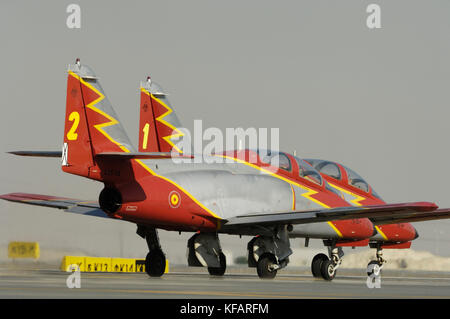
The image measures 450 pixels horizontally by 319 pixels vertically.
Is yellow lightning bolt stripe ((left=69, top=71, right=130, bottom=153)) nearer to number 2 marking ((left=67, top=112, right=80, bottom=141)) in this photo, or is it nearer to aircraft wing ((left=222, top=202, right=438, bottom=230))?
number 2 marking ((left=67, top=112, right=80, bottom=141))

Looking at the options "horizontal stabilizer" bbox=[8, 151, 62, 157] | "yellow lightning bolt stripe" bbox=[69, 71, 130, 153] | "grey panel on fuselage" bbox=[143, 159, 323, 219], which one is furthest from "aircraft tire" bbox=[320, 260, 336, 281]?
"horizontal stabilizer" bbox=[8, 151, 62, 157]

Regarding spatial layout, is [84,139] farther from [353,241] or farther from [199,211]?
[353,241]

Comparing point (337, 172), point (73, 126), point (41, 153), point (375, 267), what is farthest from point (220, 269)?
point (73, 126)

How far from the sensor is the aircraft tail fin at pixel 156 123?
2766 centimetres

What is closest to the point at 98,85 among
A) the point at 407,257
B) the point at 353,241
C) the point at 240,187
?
the point at 240,187

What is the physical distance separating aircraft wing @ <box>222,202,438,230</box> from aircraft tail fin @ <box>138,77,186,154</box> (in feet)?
15.6

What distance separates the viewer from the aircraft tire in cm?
2588

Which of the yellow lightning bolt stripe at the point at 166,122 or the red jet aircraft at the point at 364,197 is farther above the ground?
the yellow lightning bolt stripe at the point at 166,122

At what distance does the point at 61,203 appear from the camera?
88.3 feet

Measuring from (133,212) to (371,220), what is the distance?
9.10m

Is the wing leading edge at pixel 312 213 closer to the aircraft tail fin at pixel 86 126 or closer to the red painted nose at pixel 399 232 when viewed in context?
the red painted nose at pixel 399 232

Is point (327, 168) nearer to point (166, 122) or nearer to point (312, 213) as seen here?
point (312, 213)

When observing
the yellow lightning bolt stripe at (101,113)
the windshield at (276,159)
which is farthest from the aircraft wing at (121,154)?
the windshield at (276,159)

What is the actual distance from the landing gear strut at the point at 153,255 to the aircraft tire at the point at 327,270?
5274 mm
